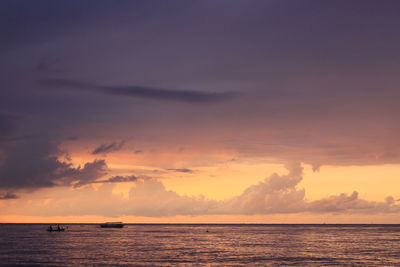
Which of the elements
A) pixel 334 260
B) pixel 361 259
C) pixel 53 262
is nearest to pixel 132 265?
pixel 53 262

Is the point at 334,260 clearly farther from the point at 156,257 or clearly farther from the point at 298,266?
the point at 156,257

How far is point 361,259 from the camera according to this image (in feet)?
363

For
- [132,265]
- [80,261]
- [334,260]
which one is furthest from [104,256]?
[334,260]

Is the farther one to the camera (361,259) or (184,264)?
(361,259)

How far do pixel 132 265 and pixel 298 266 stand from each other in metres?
36.3

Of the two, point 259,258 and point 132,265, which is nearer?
point 132,265

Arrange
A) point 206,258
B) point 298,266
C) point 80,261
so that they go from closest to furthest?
point 298,266 < point 80,261 < point 206,258

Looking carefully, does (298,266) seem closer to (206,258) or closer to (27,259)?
(206,258)

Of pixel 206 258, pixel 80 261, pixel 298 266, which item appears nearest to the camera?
pixel 298 266

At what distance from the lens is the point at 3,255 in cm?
11738

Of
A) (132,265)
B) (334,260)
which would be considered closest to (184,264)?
(132,265)

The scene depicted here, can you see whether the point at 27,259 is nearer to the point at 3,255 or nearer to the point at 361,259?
the point at 3,255

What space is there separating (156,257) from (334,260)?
44268mm

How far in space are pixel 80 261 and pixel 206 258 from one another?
3060 cm
